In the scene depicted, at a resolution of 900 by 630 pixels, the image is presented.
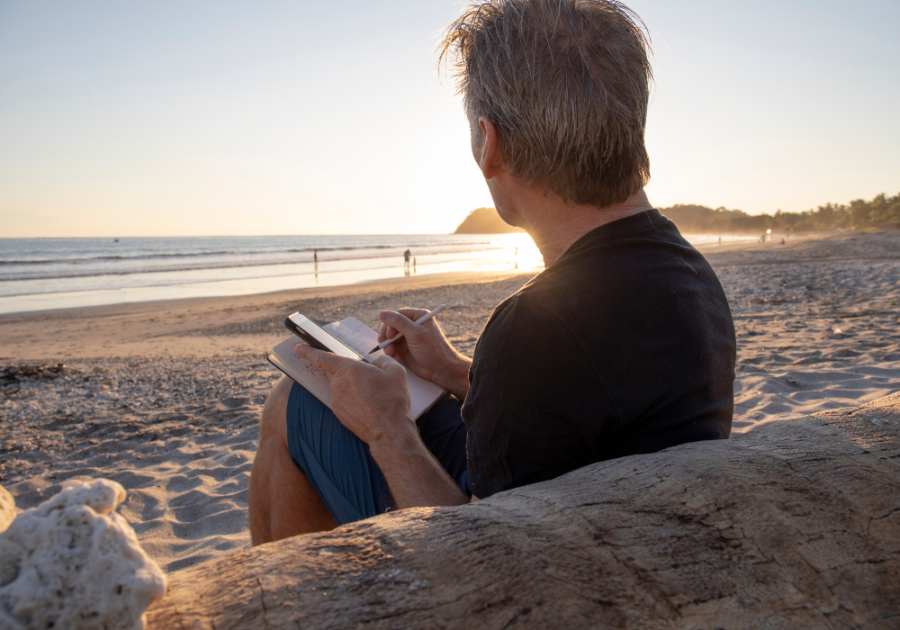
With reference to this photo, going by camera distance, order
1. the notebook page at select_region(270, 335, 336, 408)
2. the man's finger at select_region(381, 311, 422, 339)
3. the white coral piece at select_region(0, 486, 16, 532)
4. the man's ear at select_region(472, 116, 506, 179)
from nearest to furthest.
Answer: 1. the white coral piece at select_region(0, 486, 16, 532)
2. the man's ear at select_region(472, 116, 506, 179)
3. the notebook page at select_region(270, 335, 336, 408)
4. the man's finger at select_region(381, 311, 422, 339)

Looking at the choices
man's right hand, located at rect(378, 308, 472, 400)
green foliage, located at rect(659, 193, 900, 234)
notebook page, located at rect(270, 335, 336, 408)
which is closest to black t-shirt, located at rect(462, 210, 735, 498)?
notebook page, located at rect(270, 335, 336, 408)

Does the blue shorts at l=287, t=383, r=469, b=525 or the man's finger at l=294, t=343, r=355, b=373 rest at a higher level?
the man's finger at l=294, t=343, r=355, b=373

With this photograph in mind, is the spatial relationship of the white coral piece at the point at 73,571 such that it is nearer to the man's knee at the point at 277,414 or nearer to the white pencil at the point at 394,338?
the man's knee at the point at 277,414

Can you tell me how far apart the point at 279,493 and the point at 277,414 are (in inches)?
11.6

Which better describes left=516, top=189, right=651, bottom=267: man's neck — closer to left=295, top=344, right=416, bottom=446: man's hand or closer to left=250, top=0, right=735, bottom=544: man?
left=250, top=0, right=735, bottom=544: man

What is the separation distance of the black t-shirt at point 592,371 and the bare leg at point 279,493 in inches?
34.5

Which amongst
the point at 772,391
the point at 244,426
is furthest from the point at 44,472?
the point at 772,391

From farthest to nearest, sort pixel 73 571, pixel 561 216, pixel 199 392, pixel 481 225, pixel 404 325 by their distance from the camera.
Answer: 1. pixel 481 225
2. pixel 199 392
3. pixel 404 325
4. pixel 561 216
5. pixel 73 571

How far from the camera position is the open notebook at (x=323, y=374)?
5.80 ft

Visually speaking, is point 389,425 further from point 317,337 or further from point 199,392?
point 199,392

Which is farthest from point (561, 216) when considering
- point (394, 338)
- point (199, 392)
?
point (199, 392)

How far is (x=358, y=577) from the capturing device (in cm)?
70

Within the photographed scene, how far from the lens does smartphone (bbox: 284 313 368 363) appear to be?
6.01 feet

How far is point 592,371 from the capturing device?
1095 millimetres
